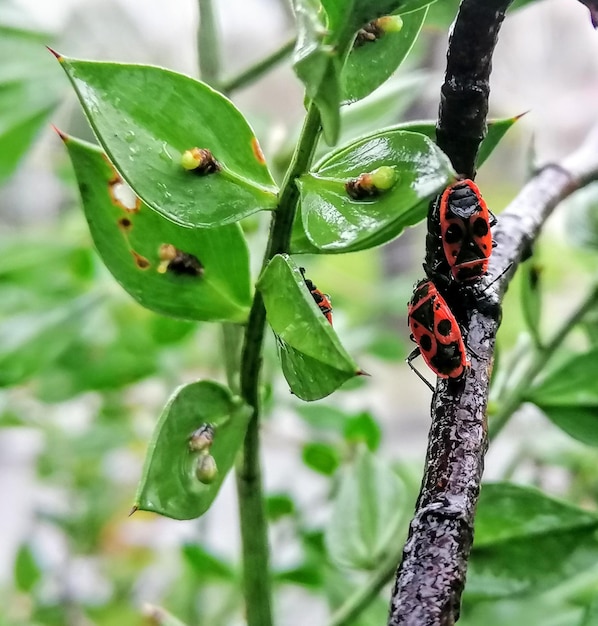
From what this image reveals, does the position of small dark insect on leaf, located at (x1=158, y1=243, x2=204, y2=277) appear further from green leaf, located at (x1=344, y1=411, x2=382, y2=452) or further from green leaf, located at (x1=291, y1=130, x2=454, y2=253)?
green leaf, located at (x1=344, y1=411, x2=382, y2=452)

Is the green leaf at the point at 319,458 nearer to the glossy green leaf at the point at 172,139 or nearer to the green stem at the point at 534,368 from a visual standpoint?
the green stem at the point at 534,368

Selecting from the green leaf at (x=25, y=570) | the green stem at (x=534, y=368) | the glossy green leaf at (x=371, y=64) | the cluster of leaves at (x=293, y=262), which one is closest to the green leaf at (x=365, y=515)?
the cluster of leaves at (x=293, y=262)

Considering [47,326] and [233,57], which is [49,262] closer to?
[47,326]

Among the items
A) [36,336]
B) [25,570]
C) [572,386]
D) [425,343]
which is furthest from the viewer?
[25,570]

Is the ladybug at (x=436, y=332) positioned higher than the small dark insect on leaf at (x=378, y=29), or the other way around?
the small dark insect on leaf at (x=378, y=29)

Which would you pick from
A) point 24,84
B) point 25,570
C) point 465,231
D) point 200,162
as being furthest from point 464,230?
point 25,570

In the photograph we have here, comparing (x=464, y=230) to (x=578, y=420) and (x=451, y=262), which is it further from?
(x=578, y=420)
